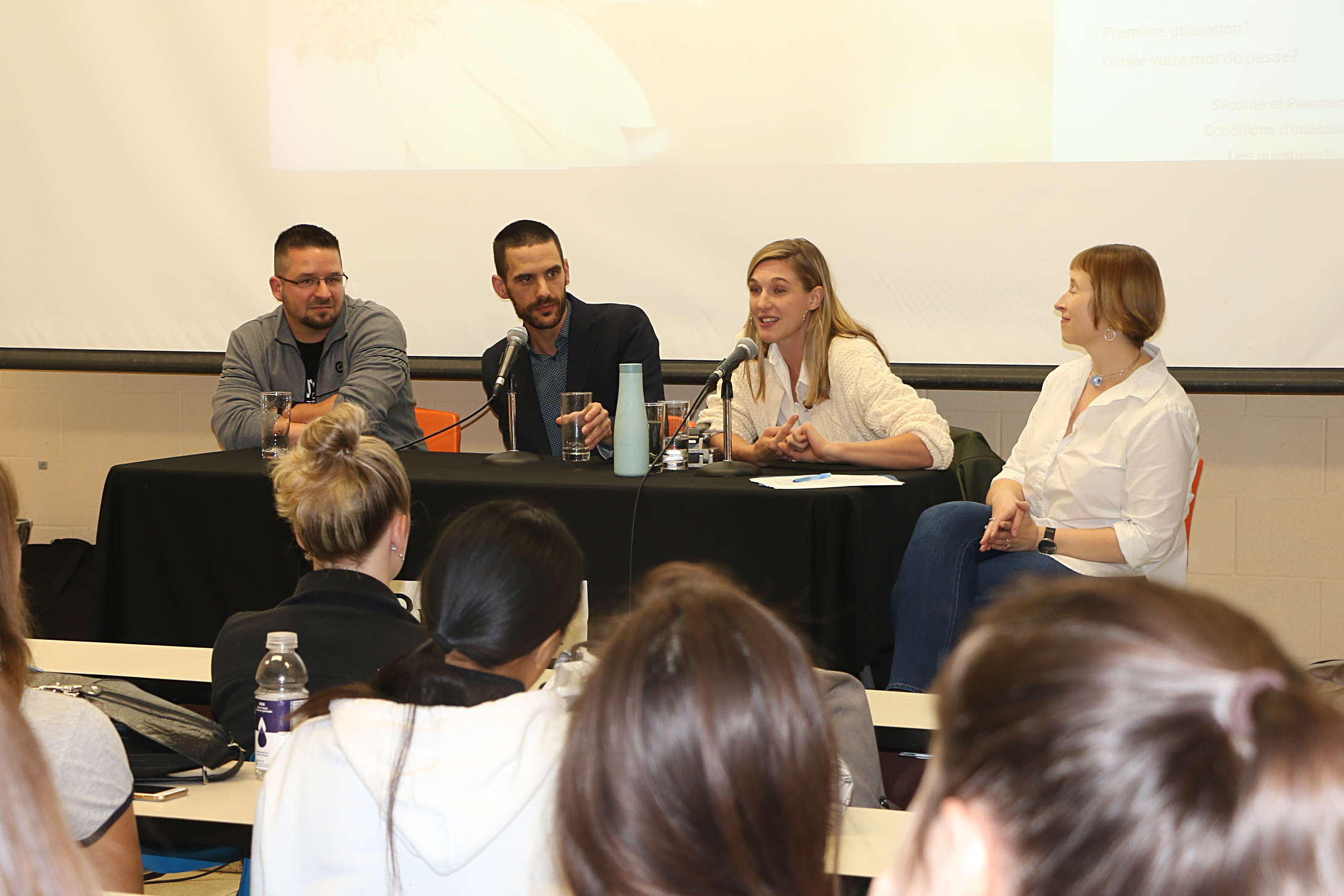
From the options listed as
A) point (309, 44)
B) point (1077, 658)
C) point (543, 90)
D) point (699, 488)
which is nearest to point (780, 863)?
point (1077, 658)

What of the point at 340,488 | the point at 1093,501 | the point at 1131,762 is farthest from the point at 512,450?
the point at 1131,762

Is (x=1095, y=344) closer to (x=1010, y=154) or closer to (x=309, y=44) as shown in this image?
(x=1010, y=154)

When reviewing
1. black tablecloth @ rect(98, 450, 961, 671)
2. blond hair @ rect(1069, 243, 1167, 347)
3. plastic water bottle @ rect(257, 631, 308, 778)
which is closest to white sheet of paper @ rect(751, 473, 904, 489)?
black tablecloth @ rect(98, 450, 961, 671)

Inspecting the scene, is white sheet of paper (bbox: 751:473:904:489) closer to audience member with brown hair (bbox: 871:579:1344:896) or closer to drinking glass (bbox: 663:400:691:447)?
drinking glass (bbox: 663:400:691:447)

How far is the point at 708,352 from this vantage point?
371cm

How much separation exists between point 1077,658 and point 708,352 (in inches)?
129

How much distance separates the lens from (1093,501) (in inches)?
101

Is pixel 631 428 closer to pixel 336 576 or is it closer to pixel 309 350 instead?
pixel 336 576

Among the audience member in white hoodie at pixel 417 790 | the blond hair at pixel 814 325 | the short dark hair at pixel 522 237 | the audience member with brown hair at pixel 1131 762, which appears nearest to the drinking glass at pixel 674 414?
the blond hair at pixel 814 325

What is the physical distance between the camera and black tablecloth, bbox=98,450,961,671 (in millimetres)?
2389

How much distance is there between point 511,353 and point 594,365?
1.49 feet

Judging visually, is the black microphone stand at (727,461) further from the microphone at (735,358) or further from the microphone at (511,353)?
the microphone at (511,353)

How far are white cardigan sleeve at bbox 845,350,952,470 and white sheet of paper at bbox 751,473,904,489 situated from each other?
179mm

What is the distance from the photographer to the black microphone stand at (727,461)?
2621 mm
